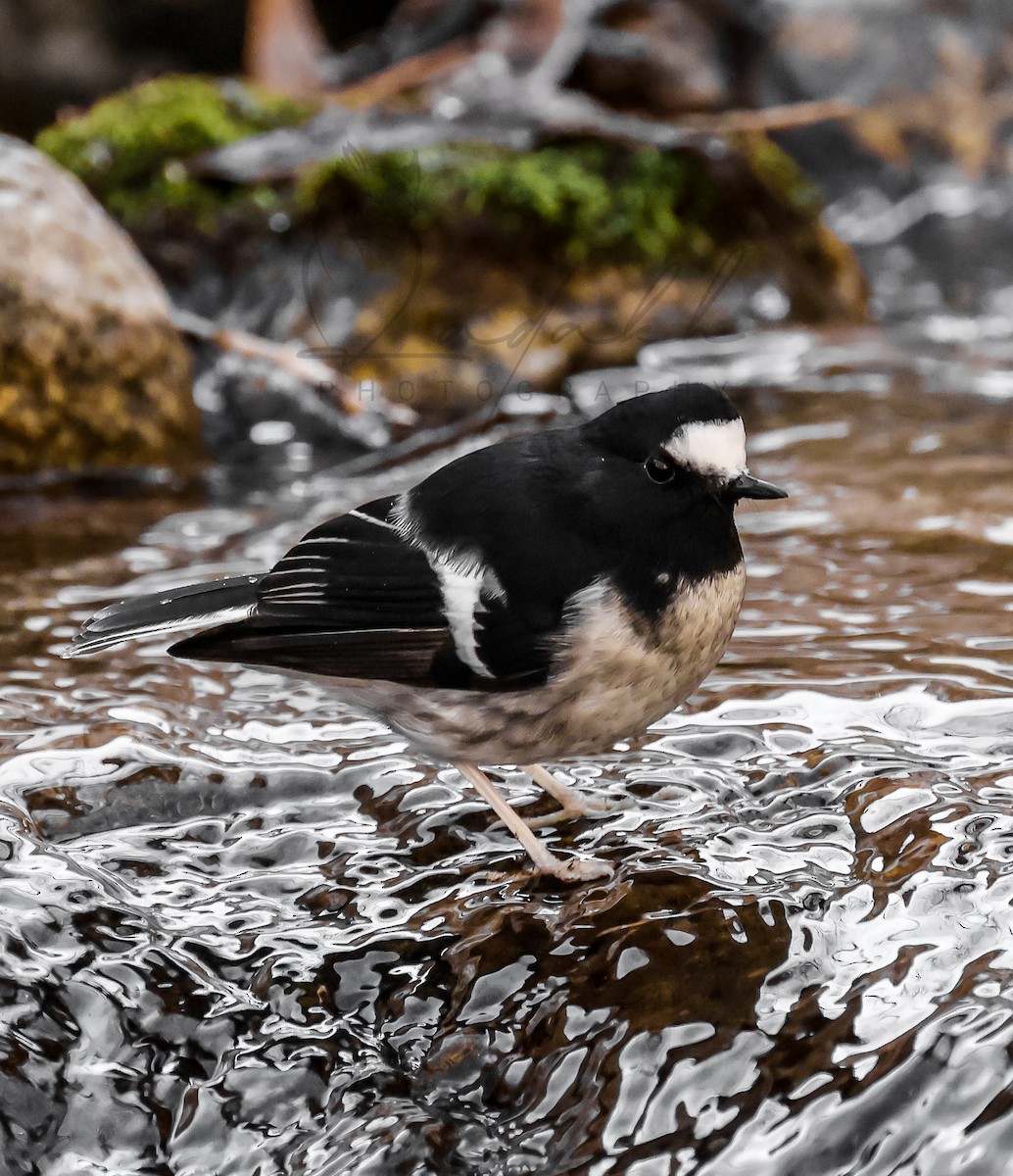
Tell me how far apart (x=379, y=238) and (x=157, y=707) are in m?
4.37

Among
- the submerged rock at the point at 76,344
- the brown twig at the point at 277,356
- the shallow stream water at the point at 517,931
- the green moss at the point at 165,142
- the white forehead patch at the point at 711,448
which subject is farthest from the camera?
the green moss at the point at 165,142

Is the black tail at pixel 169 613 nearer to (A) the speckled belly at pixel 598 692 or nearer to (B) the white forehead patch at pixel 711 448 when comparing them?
(A) the speckled belly at pixel 598 692

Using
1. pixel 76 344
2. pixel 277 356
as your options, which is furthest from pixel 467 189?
pixel 76 344

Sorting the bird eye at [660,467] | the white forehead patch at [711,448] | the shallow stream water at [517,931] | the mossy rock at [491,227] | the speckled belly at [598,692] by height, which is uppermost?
the mossy rock at [491,227]

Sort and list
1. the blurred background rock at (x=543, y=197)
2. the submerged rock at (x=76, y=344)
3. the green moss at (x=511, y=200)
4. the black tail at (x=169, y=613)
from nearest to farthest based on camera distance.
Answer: the black tail at (x=169, y=613) → the submerged rock at (x=76, y=344) → the blurred background rock at (x=543, y=197) → the green moss at (x=511, y=200)

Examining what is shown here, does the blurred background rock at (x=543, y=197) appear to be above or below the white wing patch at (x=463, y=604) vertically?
above

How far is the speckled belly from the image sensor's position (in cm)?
270

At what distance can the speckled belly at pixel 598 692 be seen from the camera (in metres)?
2.70

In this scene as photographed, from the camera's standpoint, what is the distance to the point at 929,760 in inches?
115

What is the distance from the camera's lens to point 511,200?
733 cm

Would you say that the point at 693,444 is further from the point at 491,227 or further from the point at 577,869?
the point at 491,227

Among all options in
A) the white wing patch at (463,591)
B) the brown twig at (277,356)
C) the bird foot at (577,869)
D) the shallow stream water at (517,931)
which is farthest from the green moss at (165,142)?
the bird foot at (577,869)

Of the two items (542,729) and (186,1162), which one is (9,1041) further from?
(542,729)

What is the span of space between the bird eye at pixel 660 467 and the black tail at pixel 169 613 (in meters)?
0.87
